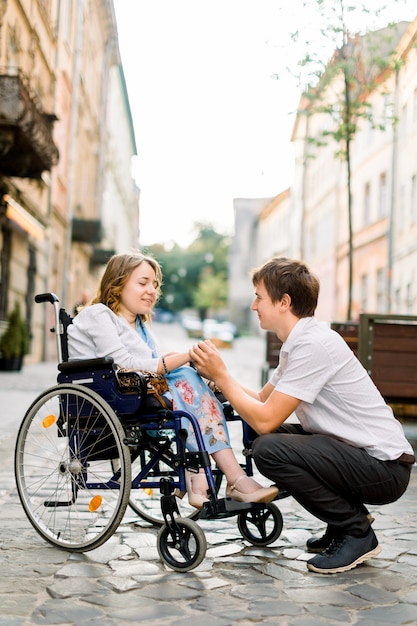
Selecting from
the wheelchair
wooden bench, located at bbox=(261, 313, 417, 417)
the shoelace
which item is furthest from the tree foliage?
the shoelace

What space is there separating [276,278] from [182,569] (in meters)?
1.28

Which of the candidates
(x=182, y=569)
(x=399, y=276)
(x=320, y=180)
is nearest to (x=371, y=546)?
(x=182, y=569)

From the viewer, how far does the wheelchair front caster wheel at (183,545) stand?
12.4 ft

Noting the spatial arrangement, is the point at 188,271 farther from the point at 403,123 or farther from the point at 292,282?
the point at 292,282

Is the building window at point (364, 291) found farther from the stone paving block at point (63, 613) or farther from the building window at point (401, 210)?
the stone paving block at point (63, 613)

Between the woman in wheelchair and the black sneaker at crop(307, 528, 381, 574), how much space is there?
1.06 ft

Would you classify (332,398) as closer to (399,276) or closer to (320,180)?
(399,276)

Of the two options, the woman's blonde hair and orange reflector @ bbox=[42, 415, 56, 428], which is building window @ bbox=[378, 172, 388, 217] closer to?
the woman's blonde hair

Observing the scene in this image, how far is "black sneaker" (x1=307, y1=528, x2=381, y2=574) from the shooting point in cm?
387

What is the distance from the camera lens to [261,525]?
14.3ft

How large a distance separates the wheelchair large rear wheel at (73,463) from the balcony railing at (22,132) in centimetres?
982

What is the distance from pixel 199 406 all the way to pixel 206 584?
32.0 inches

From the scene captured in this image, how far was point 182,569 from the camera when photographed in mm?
3809

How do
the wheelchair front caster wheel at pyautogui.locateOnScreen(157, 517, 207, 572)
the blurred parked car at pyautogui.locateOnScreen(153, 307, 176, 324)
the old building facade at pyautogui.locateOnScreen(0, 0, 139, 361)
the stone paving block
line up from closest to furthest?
the stone paving block < the wheelchair front caster wheel at pyautogui.locateOnScreen(157, 517, 207, 572) < the old building facade at pyautogui.locateOnScreen(0, 0, 139, 361) < the blurred parked car at pyautogui.locateOnScreen(153, 307, 176, 324)
